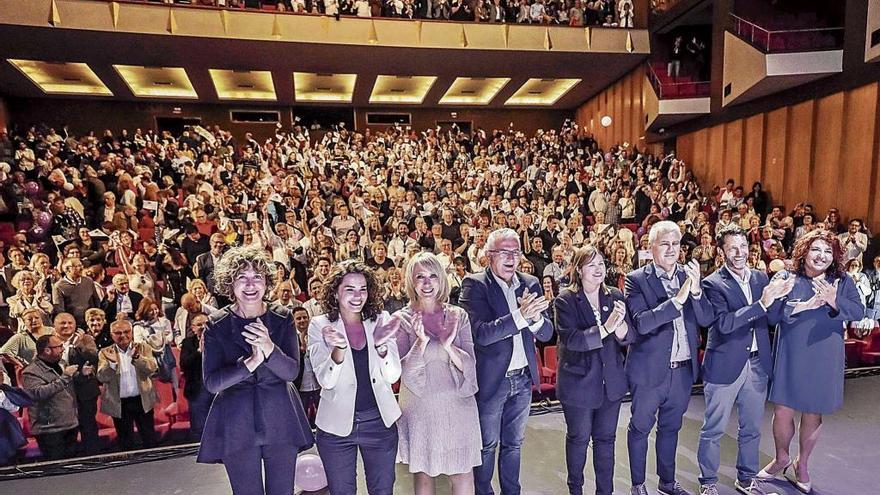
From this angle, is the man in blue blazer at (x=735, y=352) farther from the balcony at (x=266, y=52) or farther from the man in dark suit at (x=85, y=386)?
the balcony at (x=266, y=52)

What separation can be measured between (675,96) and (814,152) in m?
3.05

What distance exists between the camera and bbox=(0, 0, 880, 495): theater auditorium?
6.37 ft

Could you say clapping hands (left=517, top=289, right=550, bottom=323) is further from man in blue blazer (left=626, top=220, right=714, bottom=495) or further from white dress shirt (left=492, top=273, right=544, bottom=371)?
man in blue blazer (left=626, top=220, right=714, bottom=495)

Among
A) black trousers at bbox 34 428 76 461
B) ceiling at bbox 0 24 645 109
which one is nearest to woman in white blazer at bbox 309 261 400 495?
black trousers at bbox 34 428 76 461

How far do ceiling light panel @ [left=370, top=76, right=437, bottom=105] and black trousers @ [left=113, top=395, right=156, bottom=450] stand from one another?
1069 cm

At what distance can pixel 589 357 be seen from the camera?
87.7 inches

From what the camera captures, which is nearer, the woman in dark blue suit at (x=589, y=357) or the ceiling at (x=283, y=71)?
the woman in dark blue suit at (x=589, y=357)

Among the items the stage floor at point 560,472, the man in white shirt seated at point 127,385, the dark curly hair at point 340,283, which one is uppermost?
the dark curly hair at point 340,283

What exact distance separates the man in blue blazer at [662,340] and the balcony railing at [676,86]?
9.43 m

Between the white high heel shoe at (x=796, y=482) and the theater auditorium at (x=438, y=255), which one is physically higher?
the theater auditorium at (x=438, y=255)

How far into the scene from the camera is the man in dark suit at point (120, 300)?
407 centimetres

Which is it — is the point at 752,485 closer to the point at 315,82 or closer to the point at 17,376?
the point at 17,376

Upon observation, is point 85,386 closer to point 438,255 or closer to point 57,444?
point 57,444

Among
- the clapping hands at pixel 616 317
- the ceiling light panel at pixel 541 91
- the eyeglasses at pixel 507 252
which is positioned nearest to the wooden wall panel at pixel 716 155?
the ceiling light panel at pixel 541 91
